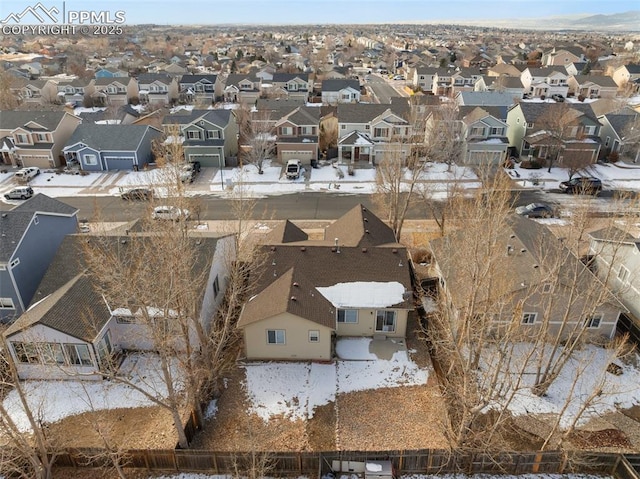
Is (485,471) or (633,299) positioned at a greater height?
(633,299)

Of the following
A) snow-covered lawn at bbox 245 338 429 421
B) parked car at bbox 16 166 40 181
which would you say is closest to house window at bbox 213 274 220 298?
snow-covered lawn at bbox 245 338 429 421

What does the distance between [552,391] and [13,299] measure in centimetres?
3128

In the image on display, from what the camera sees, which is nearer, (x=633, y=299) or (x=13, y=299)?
(x=13, y=299)

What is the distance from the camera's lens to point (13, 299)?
86.8 ft

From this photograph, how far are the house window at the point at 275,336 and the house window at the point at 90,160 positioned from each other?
4145 centimetres

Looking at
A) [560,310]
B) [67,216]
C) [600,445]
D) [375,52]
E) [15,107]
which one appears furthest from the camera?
[375,52]

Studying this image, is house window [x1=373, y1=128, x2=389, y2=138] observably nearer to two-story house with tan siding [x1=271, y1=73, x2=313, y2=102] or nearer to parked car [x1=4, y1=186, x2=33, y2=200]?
two-story house with tan siding [x1=271, y1=73, x2=313, y2=102]

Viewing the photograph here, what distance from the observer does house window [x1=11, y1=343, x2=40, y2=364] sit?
2311 cm

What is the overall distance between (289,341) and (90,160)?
42753mm

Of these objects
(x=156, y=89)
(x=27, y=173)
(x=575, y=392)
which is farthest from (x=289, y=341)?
(x=156, y=89)

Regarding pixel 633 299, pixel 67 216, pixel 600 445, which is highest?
pixel 67 216

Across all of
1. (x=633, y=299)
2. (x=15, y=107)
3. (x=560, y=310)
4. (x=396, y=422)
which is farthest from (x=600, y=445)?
(x=15, y=107)

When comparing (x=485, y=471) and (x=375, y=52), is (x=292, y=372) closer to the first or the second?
(x=485, y=471)

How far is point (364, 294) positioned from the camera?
26438 millimetres
